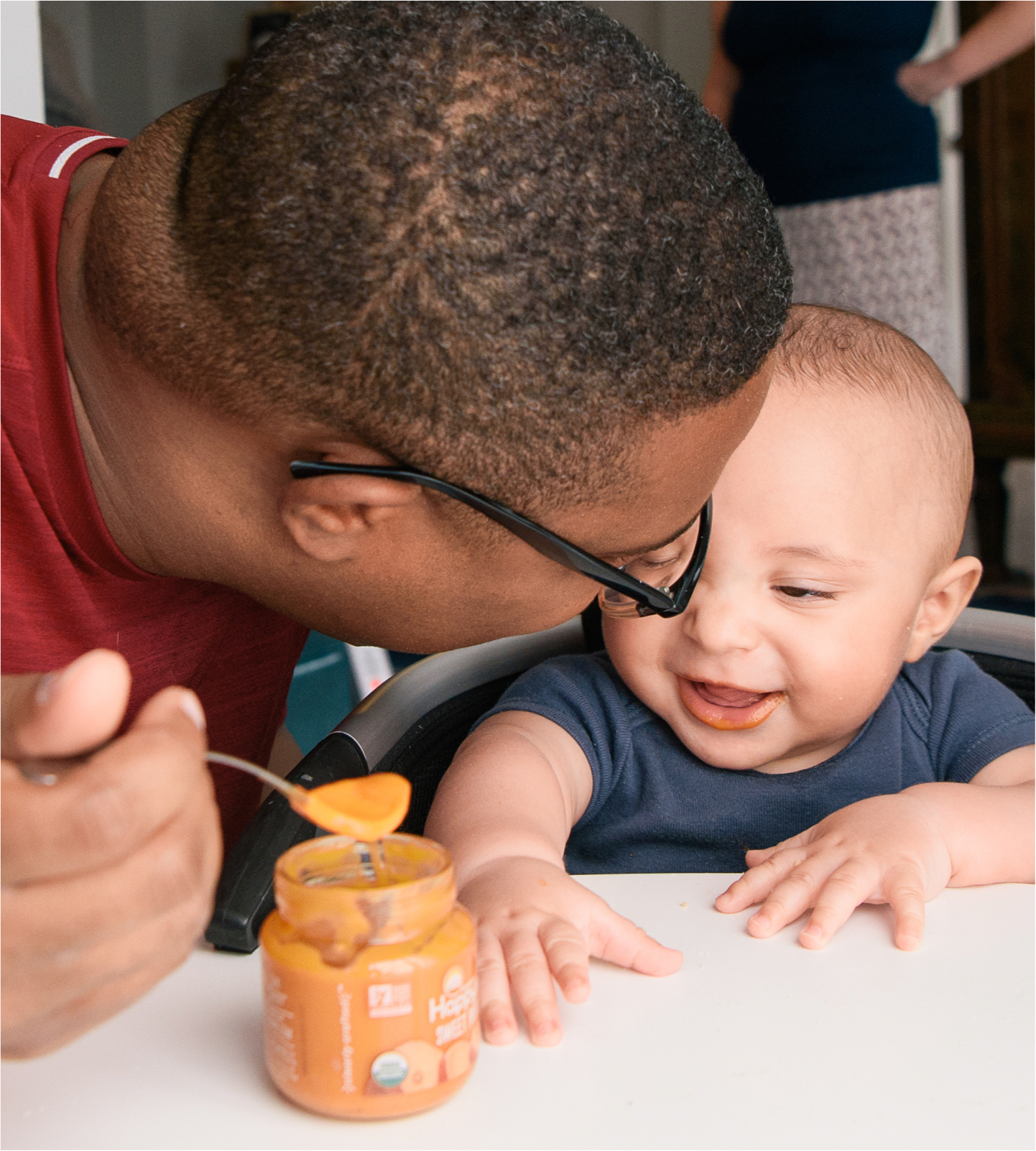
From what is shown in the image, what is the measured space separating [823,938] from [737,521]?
1.61ft

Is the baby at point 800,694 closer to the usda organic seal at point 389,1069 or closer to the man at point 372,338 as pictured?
the man at point 372,338

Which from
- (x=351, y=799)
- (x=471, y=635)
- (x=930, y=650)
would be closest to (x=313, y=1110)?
(x=351, y=799)

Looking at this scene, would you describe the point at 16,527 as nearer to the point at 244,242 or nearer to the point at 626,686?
the point at 244,242

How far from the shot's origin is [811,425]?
4.01 feet

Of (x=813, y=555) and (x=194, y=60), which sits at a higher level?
(x=194, y=60)

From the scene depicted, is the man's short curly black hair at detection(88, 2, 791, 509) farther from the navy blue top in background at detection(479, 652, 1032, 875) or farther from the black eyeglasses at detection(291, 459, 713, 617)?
the navy blue top in background at detection(479, 652, 1032, 875)

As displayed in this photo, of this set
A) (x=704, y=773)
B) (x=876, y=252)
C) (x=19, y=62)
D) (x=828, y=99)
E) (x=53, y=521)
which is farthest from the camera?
(x=876, y=252)

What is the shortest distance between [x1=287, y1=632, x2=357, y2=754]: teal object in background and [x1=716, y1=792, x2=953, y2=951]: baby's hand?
155 cm

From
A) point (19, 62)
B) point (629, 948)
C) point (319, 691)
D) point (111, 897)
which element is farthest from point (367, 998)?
point (319, 691)

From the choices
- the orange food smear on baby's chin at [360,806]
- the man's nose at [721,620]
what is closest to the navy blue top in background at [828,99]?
the man's nose at [721,620]

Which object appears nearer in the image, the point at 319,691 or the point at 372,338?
the point at 372,338

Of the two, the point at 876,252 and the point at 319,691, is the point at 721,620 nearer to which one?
the point at 319,691

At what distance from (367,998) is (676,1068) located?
193mm

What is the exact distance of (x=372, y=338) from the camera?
789 mm
